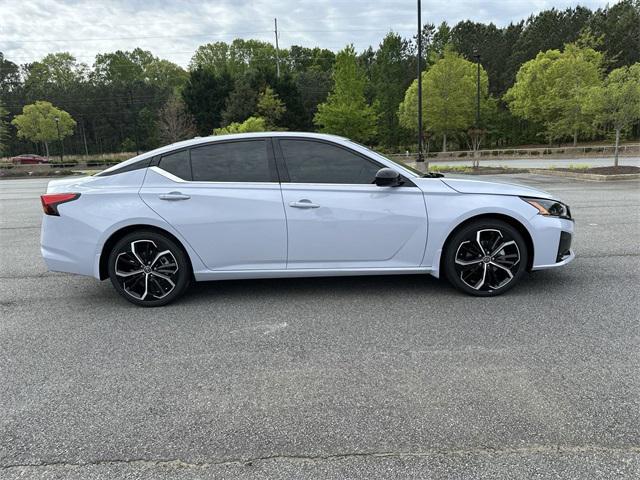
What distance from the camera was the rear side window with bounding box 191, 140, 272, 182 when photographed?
4.51m

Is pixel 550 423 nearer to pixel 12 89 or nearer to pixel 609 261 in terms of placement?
pixel 609 261

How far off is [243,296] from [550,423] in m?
3.07

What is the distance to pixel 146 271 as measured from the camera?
4.46 m

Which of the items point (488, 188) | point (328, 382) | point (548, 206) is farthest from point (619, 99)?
point (328, 382)

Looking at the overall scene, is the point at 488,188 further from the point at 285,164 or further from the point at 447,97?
the point at 447,97

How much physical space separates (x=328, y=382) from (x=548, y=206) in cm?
295

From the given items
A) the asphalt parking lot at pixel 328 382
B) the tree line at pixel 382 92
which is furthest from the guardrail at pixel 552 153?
the asphalt parking lot at pixel 328 382

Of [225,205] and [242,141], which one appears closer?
[225,205]

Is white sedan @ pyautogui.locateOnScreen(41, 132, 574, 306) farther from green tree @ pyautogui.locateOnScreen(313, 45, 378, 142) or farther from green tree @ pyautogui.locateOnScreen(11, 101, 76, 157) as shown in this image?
green tree @ pyautogui.locateOnScreen(11, 101, 76, 157)

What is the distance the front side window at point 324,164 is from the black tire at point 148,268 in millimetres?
1346

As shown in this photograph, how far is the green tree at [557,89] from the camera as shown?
4616 centimetres

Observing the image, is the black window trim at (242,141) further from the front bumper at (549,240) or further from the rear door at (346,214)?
the front bumper at (549,240)

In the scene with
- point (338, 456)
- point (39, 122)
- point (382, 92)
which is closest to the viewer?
point (338, 456)

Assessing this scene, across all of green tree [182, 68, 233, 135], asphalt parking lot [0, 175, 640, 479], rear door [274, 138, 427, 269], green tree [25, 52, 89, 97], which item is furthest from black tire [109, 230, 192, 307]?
green tree [25, 52, 89, 97]
